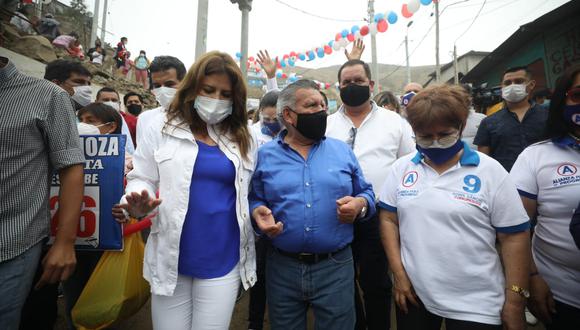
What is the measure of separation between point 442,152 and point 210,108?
4.30 feet

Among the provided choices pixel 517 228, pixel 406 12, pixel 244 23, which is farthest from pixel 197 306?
pixel 406 12

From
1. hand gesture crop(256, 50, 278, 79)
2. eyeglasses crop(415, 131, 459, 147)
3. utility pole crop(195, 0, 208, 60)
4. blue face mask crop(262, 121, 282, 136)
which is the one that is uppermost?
utility pole crop(195, 0, 208, 60)

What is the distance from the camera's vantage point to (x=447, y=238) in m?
1.55

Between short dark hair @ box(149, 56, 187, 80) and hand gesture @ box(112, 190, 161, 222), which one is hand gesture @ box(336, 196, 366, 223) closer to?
hand gesture @ box(112, 190, 161, 222)

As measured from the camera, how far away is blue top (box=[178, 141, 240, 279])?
1.63 meters

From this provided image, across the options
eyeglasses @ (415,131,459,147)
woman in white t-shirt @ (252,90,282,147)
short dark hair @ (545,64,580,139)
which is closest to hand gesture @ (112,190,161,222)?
eyeglasses @ (415,131,459,147)

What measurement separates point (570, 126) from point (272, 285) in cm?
198

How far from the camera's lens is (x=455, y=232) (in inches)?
60.7

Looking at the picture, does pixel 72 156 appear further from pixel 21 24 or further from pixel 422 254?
pixel 21 24

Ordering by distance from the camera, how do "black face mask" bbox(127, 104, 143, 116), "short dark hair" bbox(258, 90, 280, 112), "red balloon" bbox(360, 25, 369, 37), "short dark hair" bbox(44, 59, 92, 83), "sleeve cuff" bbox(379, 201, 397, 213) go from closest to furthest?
"sleeve cuff" bbox(379, 201, 397, 213)
"short dark hair" bbox(44, 59, 92, 83)
"short dark hair" bbox(258, 90, 280, 112)
"black face mask" bbox(127, 104, 143, 116)
"red balloon" bbox(360, 25, 369, 37)

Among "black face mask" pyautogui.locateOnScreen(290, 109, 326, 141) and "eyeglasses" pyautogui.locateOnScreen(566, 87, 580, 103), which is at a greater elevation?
"eyeglasses" pyautogui.locateOnScreen(566, 87, 580, 103)

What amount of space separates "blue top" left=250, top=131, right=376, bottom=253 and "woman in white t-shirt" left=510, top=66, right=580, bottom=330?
3.08ft

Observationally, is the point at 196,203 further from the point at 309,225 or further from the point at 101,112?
the point at 101,112

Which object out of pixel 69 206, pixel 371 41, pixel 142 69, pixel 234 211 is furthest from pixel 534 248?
pixel 142 69
